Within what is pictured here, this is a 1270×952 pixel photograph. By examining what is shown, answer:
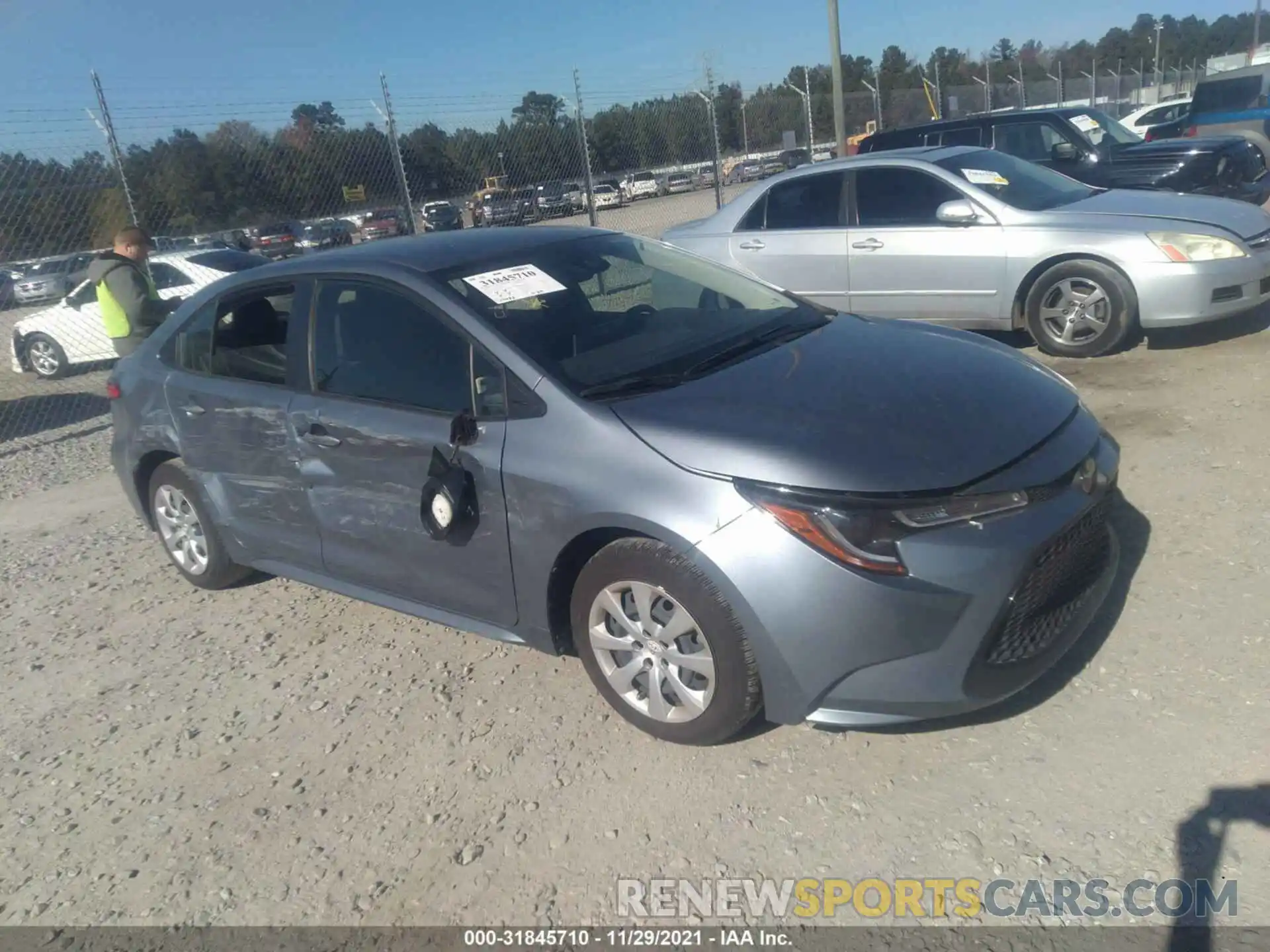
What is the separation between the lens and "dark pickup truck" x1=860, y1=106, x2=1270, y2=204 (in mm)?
10734

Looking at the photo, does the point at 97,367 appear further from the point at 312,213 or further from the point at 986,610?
the point at 986,610

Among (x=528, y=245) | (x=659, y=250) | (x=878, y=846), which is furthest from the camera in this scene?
(x=659, y=250)

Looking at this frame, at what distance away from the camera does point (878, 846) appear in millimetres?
2709

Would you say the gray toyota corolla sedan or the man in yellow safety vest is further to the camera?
the man in yellow safety vest

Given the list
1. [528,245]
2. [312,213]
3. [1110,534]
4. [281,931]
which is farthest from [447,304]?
[312,213]

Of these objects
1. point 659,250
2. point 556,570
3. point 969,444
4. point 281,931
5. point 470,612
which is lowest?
point 281,931

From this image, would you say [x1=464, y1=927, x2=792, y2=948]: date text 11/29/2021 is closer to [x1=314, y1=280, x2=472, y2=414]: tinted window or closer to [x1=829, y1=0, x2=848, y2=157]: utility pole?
[x1=314, y1=280, x2=472, y2=414]: tinted window

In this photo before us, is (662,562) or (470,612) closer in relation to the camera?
(662,562)

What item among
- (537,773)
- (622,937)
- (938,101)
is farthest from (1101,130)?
(938,101)

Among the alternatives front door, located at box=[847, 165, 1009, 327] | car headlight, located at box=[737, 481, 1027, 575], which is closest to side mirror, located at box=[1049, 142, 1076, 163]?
front door, located at box=[847, 165, 1009, 327]

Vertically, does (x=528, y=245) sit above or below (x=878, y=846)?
above

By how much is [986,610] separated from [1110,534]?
0.95 m

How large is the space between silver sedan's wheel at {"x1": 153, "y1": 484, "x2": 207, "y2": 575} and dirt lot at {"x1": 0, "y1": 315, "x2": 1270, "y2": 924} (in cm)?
39

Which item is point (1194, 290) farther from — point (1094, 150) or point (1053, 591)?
point (1094, 150)
